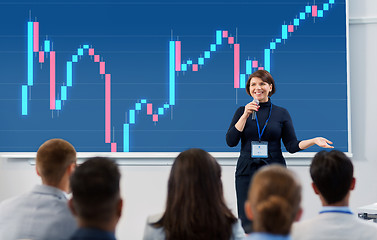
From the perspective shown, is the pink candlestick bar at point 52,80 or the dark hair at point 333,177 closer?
the dark hair at point 333,177

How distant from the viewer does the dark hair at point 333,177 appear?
158 centimetres

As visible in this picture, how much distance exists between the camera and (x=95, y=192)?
119cm

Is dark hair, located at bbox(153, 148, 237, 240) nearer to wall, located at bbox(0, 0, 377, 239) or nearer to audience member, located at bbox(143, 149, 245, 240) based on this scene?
audience member, located at bbox(143, 149, 245, 240)

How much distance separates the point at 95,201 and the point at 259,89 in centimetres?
201

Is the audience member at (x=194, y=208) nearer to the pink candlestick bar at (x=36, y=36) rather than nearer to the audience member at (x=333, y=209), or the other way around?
the audience member at (x=333, y=209)

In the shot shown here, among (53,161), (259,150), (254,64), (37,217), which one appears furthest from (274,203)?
(254,64)

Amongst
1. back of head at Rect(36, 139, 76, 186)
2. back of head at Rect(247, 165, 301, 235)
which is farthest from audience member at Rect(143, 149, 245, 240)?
back of head at Rect(36, 139, 76, 186)

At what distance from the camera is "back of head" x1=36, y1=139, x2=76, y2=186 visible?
1721 mm

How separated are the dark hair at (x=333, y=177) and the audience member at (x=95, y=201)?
75 cm

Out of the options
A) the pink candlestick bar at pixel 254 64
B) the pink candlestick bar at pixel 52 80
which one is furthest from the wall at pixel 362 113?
the pink candlestick bar at pixel 52 80

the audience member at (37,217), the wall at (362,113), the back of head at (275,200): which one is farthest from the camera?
the wall at (362,113)

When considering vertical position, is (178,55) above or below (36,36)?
below

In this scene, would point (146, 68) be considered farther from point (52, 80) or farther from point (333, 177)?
point (333, 177)

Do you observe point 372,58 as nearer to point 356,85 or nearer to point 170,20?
point 356,85
